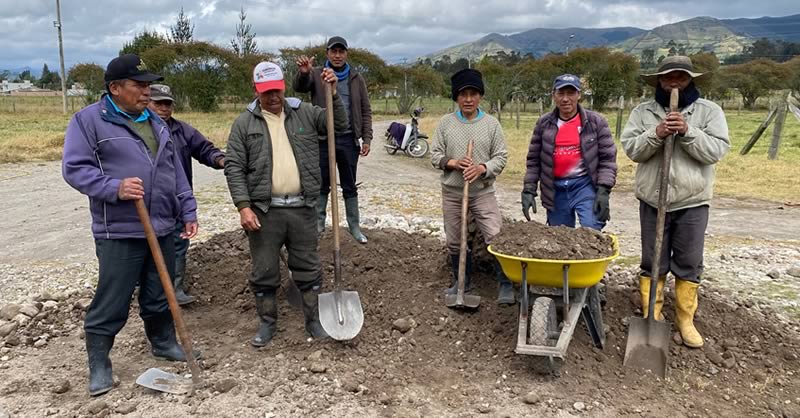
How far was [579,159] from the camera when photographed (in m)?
4.04

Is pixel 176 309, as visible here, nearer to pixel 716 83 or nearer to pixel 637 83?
pixel 637 83

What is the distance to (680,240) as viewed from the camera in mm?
3758

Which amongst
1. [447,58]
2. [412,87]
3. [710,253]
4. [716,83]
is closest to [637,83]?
[716,83]

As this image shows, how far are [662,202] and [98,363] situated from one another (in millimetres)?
3299

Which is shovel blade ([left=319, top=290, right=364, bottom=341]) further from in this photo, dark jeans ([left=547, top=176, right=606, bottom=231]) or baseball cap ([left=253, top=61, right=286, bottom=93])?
dark jeans ([left=547, top=176, right=606, bottom=231])

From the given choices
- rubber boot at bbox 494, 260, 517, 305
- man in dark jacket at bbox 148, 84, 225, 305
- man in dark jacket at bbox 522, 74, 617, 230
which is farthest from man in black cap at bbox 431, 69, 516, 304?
man in dark jacket at bbox 148, 84, 225, 305

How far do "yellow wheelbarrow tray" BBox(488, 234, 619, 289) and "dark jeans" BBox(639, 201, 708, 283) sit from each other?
608 millimetres

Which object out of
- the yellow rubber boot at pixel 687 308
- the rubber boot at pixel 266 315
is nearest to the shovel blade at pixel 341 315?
the rubber boot at pixel 266 315

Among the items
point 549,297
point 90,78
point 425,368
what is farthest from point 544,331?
point 90,78

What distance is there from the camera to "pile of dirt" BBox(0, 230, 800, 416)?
10.2ft

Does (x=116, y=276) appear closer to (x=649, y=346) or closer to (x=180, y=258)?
(x=180, y=258)

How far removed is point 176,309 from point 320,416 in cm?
96

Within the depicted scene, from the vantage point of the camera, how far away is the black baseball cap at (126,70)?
10.0 feet

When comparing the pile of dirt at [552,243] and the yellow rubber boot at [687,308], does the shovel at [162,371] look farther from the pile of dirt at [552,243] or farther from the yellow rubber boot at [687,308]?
the yellow rubber boot at [687,308]
